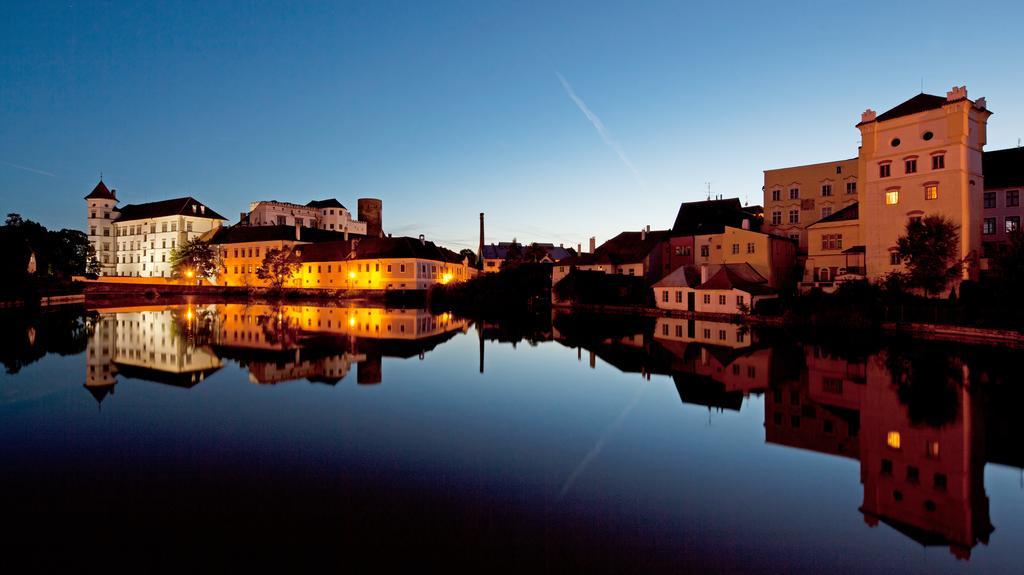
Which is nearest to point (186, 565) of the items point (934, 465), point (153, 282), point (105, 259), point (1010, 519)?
point (1010, 519)

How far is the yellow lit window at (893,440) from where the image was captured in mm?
8789

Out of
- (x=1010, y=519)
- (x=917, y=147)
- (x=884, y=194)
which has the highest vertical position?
(x=917, y=147)

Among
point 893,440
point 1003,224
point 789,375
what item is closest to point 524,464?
point 893,440

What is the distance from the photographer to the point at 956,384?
1317 cm

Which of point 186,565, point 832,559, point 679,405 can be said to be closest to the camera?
point 186,565

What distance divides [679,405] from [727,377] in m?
3.80

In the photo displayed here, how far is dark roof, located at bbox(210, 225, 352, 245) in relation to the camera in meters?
69.4

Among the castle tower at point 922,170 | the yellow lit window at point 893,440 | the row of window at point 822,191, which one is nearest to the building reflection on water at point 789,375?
the yellow lit window at point 893,440

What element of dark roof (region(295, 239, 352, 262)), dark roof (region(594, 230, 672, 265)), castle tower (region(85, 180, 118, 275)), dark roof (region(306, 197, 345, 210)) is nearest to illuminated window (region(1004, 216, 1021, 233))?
dark roof (region(594, 230, 672, 265))

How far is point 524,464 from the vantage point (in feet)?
26.0

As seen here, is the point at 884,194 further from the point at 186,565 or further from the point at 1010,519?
the point at 186,565

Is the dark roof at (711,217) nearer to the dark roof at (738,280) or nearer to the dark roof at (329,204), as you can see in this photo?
the dark roof at (738,280)

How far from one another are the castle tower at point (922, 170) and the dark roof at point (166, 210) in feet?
274

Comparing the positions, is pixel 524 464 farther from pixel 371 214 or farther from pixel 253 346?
pixel 371 214
